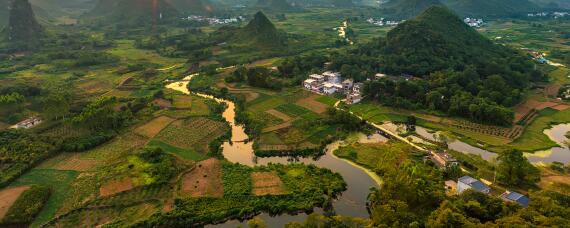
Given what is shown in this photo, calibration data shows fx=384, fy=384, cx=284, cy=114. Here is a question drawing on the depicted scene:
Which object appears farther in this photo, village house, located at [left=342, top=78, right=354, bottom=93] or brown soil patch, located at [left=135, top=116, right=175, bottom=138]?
village house, located at [left=342, top=78, right=354, bottom=93]

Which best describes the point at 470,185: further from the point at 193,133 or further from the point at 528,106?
the point at 528,106

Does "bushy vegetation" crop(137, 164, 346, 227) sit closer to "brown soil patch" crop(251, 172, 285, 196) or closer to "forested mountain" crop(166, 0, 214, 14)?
"brown soil patch" crop(251, 172, 285, 196)

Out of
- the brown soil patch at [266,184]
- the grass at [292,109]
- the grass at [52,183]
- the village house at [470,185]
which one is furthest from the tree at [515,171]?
the grass at [52,183]

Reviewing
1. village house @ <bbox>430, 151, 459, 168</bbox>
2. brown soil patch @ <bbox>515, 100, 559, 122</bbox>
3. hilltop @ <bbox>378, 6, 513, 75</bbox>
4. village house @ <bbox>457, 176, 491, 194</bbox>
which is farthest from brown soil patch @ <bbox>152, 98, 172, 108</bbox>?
brown soil patch @ <bbox>515, 100, 559, 122</bbox>

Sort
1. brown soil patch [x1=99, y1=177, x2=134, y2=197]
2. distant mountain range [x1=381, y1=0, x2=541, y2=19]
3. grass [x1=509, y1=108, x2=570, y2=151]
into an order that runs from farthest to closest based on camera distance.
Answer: distant mountain range [x1=381, y1=0, x2=541, y2=19]
grass [x1=509, y1=108, x2=570, y2=151]
brown soil patch [x1=99, y1=177, x2=134, y2=197]

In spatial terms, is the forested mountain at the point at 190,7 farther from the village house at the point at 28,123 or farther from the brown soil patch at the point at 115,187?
the brown soil patch at the point at 115,187

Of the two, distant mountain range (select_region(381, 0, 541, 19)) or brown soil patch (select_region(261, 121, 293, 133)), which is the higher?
distant mountain range (select_region(381, 0, 541, 19))

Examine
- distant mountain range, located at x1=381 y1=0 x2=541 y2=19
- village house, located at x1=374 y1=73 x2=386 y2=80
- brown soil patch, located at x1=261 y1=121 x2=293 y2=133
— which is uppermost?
distant mountain range, located at x1=381 y1=0 x2=541 y2=19

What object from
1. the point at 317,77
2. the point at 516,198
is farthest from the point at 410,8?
the point at 516,198
